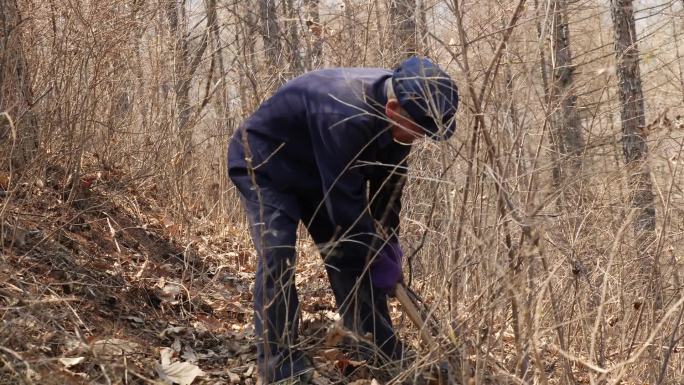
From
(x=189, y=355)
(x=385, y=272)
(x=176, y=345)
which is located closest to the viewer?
(x=385, y=272)

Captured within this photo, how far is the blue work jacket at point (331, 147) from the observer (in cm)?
326

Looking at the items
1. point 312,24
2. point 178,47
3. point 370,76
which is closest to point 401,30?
point 312,24

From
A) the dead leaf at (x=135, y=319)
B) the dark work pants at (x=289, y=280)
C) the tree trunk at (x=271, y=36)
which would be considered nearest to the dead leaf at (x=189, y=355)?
the dead leaf at (x=135, y=319)

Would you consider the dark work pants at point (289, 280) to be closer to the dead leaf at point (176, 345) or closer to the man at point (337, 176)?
the man at point (337, 176)

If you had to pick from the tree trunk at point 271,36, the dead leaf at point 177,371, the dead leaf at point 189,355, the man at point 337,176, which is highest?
the tree trunk at point 271,36

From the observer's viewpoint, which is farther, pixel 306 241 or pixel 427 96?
pixel 306 241

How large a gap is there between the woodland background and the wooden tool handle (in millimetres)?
78

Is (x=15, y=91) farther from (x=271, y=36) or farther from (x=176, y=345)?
(x=271, y=36)

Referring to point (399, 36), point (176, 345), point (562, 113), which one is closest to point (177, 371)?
point (176, 345)

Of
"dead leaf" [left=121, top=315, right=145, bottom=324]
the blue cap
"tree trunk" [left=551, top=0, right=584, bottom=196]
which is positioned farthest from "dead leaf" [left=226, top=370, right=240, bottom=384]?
"tree trunk" [left=551, top=0, right=584, bottom=196]

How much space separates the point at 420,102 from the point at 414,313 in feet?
3.01

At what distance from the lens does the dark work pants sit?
3381 millimetres

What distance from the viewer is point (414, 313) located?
10.9ft

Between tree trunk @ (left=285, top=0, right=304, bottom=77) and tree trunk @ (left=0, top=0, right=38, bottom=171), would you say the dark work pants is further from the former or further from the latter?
tree trunk @ (left=285, top=0, right=304, bottom=77)
